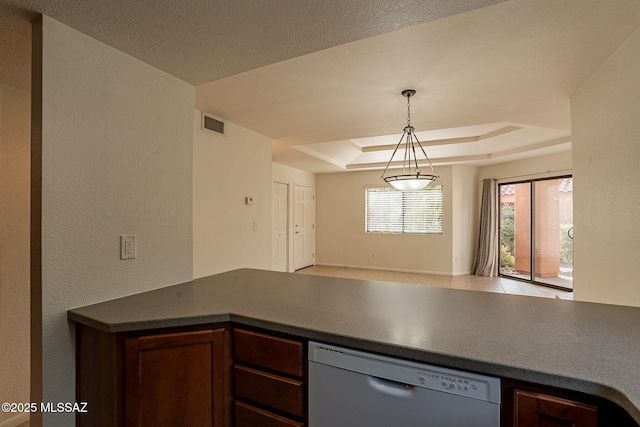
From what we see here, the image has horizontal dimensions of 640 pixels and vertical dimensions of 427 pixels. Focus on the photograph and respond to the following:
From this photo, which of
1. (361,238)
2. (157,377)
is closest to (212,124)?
(157,377)

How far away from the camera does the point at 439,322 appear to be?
1.15 m

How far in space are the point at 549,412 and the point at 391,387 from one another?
430mm

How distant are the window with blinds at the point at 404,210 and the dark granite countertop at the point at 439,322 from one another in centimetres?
489

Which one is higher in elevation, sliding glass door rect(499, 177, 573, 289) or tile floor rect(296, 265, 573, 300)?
sliding glass door rect(499, 177, 573, 289)

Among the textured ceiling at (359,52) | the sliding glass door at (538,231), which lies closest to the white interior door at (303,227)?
the textured ceiling at (359,52)

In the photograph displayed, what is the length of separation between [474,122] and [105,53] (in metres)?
3.24

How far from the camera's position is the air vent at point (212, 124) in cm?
291

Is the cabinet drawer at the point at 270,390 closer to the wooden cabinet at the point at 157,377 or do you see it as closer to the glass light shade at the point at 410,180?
the wooden cabinet at the point at 157,377

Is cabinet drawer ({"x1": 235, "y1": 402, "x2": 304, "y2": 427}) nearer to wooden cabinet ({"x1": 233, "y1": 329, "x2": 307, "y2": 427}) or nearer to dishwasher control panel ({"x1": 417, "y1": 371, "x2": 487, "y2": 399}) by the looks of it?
wooden cabinet ({"x1": 233, "y1": 329, "x2": 307, "y2": 427})

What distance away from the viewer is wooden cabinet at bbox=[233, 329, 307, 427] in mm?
1128

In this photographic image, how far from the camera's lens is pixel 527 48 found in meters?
1.81

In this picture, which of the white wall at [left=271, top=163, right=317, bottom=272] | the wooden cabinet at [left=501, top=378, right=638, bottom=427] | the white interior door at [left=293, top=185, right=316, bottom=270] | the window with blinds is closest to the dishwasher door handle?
the wooden cabinet at [left=501, top=378, right=638, bottom=427]

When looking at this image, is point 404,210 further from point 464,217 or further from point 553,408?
point 553,408

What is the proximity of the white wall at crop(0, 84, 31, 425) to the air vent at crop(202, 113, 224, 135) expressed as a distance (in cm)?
127
